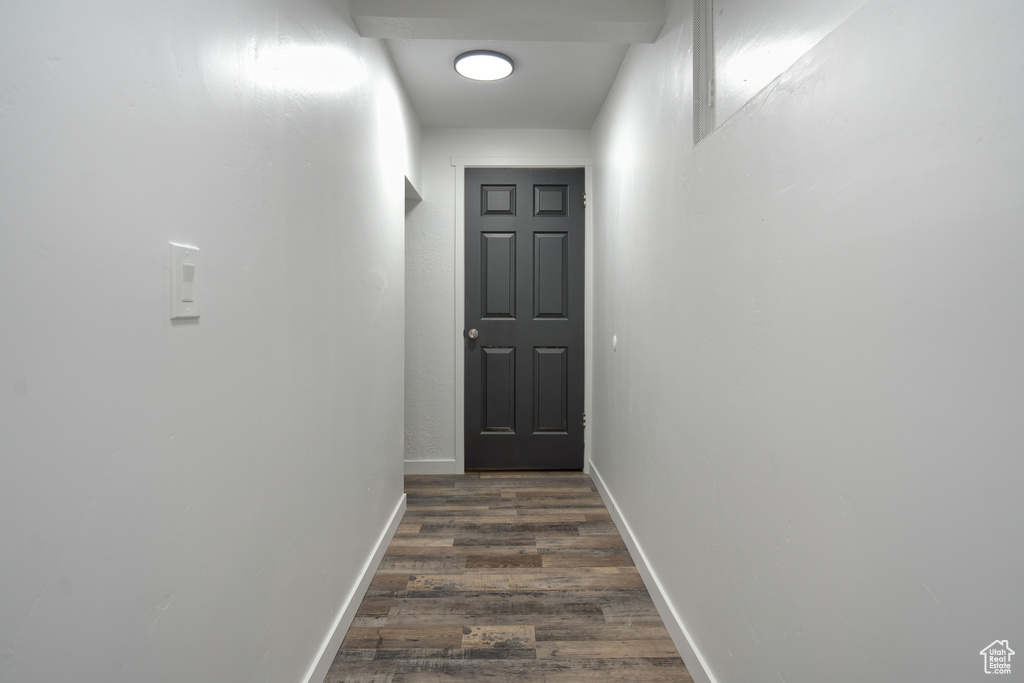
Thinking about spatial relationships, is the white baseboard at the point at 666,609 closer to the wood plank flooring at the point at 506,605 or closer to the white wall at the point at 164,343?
the wood plank flooring at the point at 506,605

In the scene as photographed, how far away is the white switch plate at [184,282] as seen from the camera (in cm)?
86

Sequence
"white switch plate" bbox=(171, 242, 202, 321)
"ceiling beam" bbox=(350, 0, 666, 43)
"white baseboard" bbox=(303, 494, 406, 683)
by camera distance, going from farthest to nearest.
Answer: "ceiling beam" bbox=(350, 0, 666, 43) → "white baseboard" bbox=(303, 494, 406, 683) → "white switch plate" bbox=(171, 242, 202, 321)

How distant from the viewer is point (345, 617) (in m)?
1.88

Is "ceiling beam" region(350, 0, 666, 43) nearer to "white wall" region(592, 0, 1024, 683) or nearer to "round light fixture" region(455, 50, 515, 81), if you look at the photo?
"white wall" region(592, 0, 1024, 683)

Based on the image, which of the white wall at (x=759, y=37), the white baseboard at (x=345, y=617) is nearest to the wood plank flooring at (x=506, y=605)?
the white baseboard at (x=345, y=617)

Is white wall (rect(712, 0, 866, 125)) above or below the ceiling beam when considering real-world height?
below

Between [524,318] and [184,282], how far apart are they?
2.95 metres

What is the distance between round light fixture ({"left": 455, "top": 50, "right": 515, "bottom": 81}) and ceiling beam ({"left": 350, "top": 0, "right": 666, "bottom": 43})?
1.64ft

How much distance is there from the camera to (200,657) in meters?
0.97

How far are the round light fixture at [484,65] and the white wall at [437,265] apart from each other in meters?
0.87

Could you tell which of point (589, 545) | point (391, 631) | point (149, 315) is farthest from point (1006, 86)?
point (589, 545)

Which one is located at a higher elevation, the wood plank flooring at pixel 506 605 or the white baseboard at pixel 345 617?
the white baseboard at pixel 345 617

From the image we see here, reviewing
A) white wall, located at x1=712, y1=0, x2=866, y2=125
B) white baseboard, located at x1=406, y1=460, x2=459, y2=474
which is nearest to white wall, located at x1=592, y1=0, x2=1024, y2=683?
white wall, located at x1=712, y1=0, x2=866, y2=125

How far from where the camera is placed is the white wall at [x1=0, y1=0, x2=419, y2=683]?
0.62m
